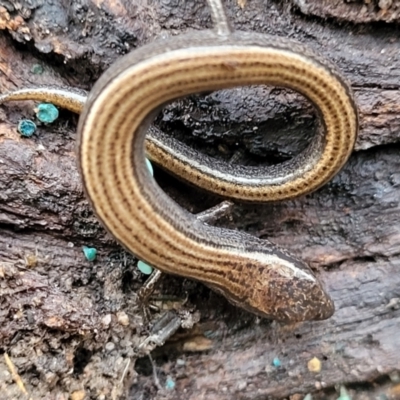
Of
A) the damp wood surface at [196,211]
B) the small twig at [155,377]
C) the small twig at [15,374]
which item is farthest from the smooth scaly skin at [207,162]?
the small twig at [15,374]

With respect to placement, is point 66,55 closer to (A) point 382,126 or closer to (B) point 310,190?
(B) point 310,190

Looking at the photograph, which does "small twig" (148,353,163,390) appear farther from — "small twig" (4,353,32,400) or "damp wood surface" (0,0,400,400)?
"small twig" (4,353,32,400)

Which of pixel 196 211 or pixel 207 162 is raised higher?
pixel 207 162

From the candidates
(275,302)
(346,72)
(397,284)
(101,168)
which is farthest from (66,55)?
(397,284)

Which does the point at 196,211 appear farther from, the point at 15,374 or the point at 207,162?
the point at 15,374

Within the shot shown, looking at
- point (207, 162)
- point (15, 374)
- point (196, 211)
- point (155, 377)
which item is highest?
point (207, 162)

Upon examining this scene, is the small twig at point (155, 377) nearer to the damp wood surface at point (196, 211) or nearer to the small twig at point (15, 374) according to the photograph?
the damp wood surface at point (196, 211)

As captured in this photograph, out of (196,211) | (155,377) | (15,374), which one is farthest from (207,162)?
(15,374)
